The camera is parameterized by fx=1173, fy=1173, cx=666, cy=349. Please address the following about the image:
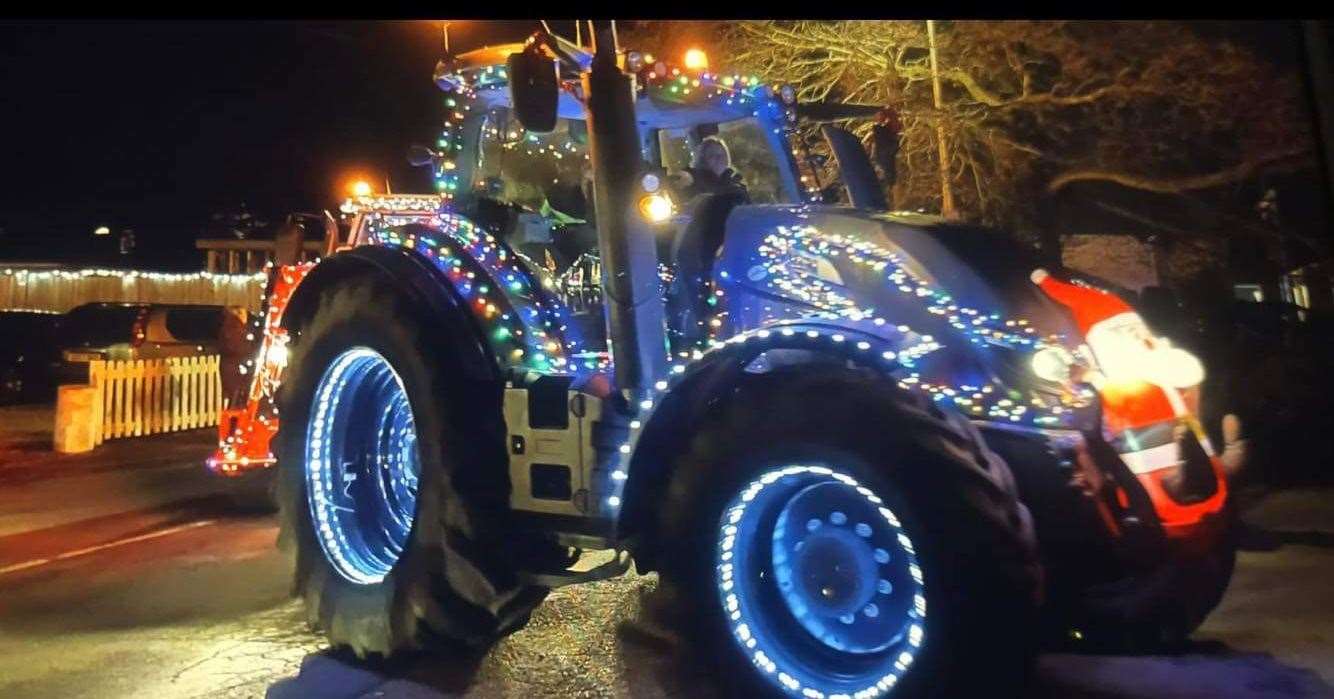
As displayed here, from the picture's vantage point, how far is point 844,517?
14.8 ft

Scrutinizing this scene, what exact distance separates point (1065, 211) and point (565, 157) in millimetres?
15264

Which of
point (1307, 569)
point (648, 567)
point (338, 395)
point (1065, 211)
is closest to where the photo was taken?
point (648, 567)

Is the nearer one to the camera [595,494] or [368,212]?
[595,494]

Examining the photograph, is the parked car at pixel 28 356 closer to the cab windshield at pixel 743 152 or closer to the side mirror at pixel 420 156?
the side mirror at pixel 420 156

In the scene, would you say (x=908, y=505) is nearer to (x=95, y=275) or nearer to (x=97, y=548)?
(x=97, y=548)

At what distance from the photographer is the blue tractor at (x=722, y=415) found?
4293mm

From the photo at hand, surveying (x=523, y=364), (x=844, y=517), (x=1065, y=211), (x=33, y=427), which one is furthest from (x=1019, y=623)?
(x=1065, y=211)

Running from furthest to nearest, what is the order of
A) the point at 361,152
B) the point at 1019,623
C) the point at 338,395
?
1. the point at 361,152
2. the point at 338,395
3. the point at 1019,623

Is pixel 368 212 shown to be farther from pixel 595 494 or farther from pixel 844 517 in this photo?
pixel 844 517

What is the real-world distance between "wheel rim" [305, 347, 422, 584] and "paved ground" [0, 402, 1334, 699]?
559mm

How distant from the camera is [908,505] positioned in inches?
161

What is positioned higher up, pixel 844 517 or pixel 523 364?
pixel 523 364

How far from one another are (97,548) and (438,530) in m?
4.90

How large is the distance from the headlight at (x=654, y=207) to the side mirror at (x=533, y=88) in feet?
1.82
